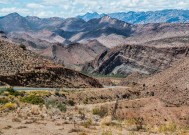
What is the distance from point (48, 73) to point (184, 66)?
76.3 feet

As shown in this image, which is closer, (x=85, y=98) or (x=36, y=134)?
(x=36, y=134)

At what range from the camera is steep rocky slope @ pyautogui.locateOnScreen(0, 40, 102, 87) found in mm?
69537

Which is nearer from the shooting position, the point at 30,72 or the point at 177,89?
the point at 177,89

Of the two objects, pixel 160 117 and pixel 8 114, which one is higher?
pixel 8 114

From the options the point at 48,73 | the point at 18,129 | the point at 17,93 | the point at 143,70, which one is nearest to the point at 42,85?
the point at 48,73

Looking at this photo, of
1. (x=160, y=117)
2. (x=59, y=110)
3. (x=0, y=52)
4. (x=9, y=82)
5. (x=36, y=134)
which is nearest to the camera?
(x=36, y=134)

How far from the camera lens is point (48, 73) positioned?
74.8 m

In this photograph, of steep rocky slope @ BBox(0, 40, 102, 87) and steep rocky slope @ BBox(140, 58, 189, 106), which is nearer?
steep rocky slope @ BBox(140, 58, 189, 106)

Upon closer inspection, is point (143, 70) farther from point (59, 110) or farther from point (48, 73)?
point (59, 110)

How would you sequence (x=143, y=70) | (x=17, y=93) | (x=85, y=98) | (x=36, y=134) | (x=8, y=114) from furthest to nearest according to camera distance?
(x=143, y=70)
(x=85, y=98)
(x=17, y=93)
(x=8, y=114)
(x=36, y=134)

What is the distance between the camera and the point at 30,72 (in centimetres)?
7169

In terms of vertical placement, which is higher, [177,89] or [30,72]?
[30,72]

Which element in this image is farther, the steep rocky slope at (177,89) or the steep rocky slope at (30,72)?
the steep rocky slope at (30,72)

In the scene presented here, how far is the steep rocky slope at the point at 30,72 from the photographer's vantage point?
6954 cm
